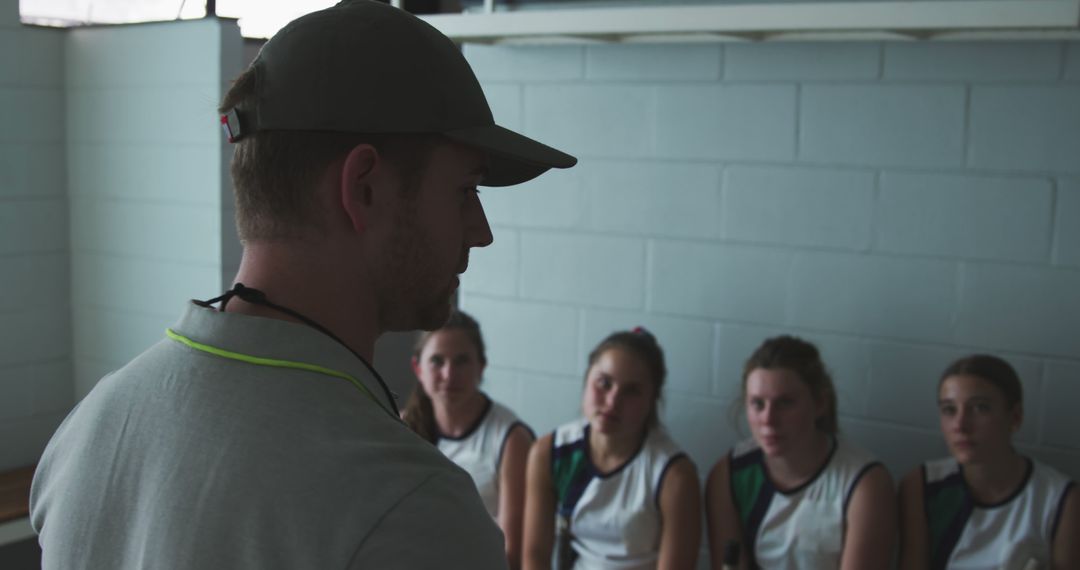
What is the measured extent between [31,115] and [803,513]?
276 centimetres

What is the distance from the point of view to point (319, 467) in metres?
0.72

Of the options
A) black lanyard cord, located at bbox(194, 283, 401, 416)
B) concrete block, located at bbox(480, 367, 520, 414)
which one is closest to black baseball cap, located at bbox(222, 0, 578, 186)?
black lanyard cord, located at bbox(194, 283, 401, 416)

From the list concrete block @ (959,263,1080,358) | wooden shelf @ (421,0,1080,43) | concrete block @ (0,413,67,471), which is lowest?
concrete block @ (0,413,67,471)

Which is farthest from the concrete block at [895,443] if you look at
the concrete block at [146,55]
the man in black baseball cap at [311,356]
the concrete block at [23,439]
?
the concrete block at [23,439]

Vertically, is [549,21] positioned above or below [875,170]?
above

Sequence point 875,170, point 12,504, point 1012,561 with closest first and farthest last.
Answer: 1. point 1012,561
2. point 875,170
3. point 12,504

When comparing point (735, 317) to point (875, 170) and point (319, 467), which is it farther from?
point (319, 467)

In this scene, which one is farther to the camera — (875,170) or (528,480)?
(528,480)

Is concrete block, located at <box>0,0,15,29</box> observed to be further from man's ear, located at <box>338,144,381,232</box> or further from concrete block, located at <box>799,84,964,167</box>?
man's ear, located at <box>338,144,381,232</box>

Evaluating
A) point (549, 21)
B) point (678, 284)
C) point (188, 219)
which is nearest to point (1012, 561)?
point (678, 284)

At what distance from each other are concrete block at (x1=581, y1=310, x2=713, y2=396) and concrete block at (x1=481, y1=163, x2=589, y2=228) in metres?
0.31

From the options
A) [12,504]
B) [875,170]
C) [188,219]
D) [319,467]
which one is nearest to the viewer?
[319,467]

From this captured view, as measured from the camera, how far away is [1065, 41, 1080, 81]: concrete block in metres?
2.41

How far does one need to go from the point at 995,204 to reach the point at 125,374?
2.22m
